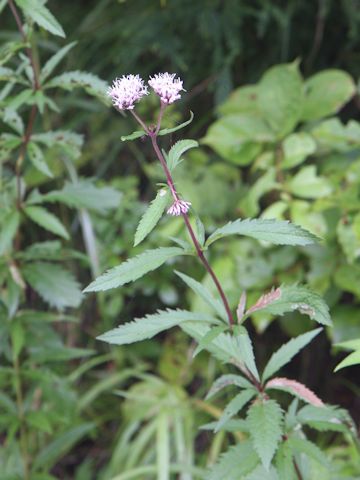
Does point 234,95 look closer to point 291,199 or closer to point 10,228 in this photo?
point 291,199

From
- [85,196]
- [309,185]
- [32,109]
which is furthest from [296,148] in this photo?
[32,109]

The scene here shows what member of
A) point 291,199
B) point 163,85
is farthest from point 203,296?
point 291,199

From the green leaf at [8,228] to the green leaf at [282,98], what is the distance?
738 mm

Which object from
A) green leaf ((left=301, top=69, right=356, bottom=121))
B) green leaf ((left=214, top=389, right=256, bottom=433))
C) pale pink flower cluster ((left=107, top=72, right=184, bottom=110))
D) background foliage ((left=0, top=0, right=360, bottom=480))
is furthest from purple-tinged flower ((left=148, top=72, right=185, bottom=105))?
green leaf ((left=301, top=69, right=356, bottom=121))

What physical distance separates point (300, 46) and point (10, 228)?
1142mm

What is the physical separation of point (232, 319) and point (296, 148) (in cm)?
88

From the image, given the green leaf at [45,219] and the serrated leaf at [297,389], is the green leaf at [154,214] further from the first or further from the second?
the green leaf at [45,219]

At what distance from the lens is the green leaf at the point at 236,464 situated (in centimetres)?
85

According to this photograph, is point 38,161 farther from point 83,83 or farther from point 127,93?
point 127,93

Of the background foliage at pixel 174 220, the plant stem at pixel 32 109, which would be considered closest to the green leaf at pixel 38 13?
the plant stem at pixel 32 109

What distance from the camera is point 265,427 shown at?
81 centimetres

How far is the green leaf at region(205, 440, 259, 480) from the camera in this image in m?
0.85

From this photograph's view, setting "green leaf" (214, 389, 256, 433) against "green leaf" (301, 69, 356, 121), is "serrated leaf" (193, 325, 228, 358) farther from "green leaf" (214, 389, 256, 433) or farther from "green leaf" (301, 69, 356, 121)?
"green leaf" (301, 69, 356, 121)

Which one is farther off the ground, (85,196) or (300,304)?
(85,196)
